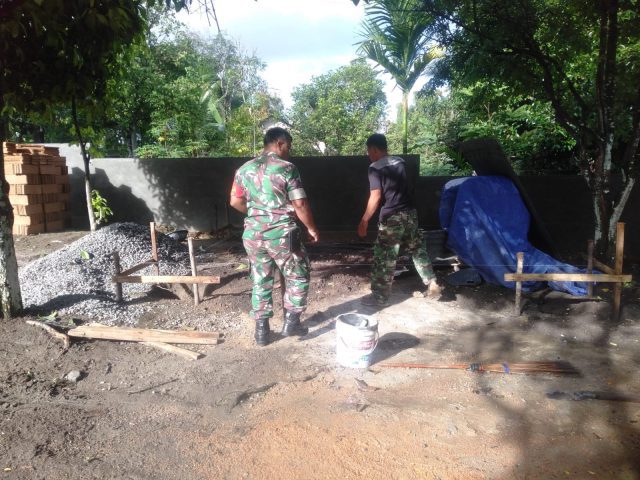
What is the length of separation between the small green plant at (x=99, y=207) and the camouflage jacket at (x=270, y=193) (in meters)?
6.53

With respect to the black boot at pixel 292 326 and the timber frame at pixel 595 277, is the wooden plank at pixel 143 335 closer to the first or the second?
the black boot at pixel 292 326

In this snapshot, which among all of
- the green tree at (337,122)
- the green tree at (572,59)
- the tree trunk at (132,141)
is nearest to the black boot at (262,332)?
the green tree at (572,59)

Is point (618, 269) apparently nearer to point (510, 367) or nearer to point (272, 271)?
point (510, 367)

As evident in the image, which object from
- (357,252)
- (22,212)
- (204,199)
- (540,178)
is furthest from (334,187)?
(22,212)

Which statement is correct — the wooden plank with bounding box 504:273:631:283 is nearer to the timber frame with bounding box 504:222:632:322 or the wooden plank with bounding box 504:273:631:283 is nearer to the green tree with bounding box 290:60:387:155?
the timber frame with bounding box 504:222:632:322

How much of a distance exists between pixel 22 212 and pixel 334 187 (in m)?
5.93

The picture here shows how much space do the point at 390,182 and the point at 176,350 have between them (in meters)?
2.69

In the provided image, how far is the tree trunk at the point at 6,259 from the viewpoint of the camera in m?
4.34

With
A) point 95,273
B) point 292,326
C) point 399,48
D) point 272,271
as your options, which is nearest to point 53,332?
point 95,273

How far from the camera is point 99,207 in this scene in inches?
381

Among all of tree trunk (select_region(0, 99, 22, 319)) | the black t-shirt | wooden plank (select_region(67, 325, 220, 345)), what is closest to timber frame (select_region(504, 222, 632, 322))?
the black t-shirt

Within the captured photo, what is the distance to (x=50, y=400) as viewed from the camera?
3326 millimetres

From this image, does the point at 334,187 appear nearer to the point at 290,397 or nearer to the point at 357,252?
the point at 357,252

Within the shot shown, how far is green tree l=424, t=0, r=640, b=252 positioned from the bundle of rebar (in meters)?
2.79
